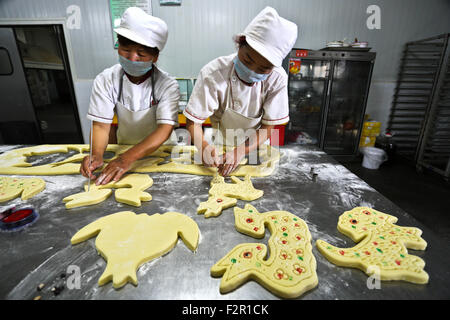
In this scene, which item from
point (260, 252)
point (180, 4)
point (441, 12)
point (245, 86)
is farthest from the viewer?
point (441, 12)

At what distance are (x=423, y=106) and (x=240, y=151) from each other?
4.48 meters

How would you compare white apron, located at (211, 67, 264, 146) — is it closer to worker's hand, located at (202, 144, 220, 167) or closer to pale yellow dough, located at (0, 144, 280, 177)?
pale yellow dough, located at (0, 144, 280, 177)

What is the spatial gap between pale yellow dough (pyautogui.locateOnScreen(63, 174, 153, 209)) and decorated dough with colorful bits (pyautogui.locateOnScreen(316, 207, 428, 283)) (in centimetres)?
81

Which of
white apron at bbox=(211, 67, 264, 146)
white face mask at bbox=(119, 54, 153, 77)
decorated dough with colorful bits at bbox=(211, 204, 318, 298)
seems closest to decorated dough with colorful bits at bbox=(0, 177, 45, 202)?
white face mask at bbox=(119, 54, 153, 77)

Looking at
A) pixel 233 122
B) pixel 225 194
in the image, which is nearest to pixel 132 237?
pixel 225 194

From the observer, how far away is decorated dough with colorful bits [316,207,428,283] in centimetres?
71

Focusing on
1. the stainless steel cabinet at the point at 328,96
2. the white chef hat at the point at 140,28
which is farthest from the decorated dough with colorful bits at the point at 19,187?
the stainless steel cabinet at the point at 328,96

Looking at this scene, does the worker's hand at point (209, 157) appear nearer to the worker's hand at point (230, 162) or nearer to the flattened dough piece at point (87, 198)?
the worker's hand at point (230, 162)

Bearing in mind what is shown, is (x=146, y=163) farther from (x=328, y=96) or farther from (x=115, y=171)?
(x=328, y=96)
